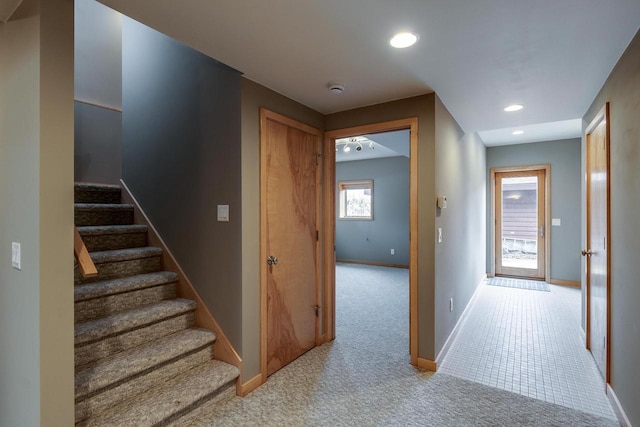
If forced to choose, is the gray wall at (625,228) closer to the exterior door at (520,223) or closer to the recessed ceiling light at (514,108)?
the recessed ceiling light at (514,108)

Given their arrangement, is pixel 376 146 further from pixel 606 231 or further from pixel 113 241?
pixel 113 241

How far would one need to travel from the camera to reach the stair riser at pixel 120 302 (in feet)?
7.08

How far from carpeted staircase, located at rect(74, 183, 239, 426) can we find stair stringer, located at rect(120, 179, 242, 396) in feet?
0.14

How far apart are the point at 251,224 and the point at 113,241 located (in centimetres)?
140

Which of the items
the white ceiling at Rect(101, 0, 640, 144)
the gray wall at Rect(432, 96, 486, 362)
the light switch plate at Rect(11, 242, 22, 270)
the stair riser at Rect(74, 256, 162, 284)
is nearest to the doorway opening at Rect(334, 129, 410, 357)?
the gray wall at Rect(432, 96, 486, 362)

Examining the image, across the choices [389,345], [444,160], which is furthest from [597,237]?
[389,345]

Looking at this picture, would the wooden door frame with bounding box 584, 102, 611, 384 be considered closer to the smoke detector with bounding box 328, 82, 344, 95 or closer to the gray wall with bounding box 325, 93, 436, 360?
the gray wall with bounding box 325, 93, 436, 360

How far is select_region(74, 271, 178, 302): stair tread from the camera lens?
217 cm

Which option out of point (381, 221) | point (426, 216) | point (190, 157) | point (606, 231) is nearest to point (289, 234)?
point (190, 157)

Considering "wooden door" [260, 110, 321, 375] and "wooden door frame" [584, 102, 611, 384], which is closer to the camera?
"wooden door frame" [584, 102, 611, 384]

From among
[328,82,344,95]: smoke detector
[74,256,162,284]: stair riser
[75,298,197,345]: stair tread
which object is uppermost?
[328,82,344,95]: smoke detector

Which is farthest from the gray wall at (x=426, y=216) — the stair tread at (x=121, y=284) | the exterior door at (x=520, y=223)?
the exterior door at (x=520, y=223)

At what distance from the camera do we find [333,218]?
3309mm

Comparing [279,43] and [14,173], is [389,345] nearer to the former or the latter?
[279,43]
